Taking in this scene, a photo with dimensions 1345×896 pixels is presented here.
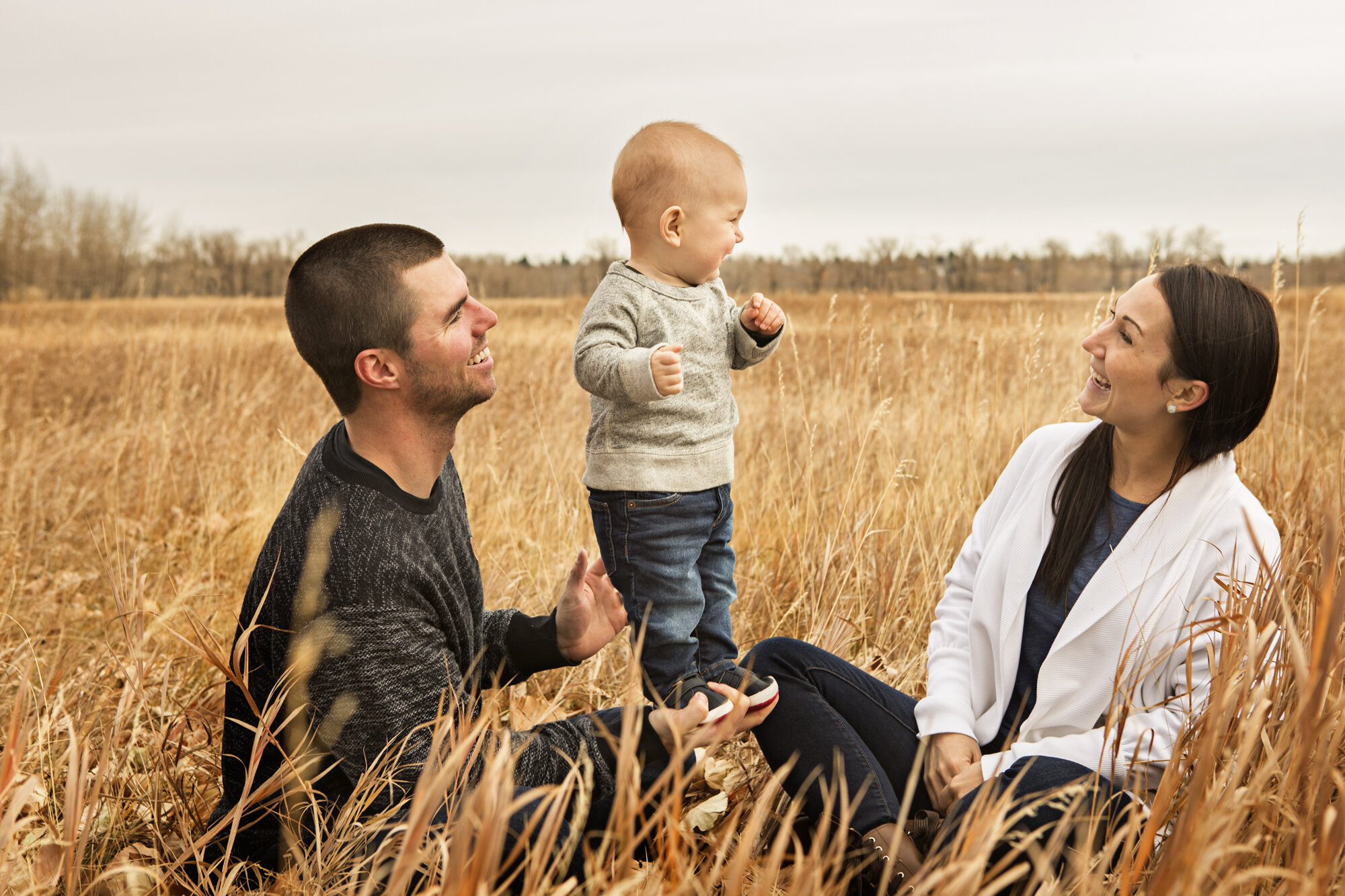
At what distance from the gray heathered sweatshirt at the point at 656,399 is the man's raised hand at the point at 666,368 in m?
0.10

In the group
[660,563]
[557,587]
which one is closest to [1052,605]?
[660,563]

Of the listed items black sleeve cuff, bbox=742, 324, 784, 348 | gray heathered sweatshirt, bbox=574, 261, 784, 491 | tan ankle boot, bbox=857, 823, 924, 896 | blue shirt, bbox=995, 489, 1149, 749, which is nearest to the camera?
tan ankle boot, bbox=857, 823, 924, 896

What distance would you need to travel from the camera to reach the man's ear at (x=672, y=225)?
211cm

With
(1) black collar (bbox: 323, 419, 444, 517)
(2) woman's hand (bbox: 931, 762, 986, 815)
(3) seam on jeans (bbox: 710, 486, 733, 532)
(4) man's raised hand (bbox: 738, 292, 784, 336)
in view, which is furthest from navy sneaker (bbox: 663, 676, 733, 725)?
(4) man's raised hand (bbox: 738, 292, 784, 336)

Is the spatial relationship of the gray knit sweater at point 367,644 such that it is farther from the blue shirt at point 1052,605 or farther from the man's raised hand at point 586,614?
the blue shirt at point 1052,605

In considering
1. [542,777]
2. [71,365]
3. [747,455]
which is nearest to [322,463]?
[542,777]

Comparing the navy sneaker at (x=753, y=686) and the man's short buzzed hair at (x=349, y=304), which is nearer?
the man's short buzzed hair at (x=349, y=304)

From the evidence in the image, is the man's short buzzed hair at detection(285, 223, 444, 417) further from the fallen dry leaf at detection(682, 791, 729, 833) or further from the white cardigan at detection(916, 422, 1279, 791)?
the white cardigan at detection(916, 422, 1279, 791)

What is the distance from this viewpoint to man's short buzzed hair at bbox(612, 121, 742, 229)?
2.09 meters

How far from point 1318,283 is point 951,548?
3596cm

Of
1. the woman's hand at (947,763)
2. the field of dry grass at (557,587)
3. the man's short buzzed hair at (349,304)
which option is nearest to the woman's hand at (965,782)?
the woman's hand at (947,763)

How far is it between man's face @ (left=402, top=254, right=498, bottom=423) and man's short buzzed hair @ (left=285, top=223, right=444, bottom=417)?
25mm

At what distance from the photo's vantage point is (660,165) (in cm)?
210

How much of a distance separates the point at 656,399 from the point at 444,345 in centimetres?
50
